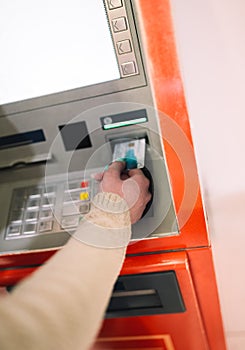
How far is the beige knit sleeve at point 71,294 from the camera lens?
1.91 feet

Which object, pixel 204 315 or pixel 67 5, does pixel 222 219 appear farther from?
pixel 67 5

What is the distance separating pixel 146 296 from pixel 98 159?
387 mm

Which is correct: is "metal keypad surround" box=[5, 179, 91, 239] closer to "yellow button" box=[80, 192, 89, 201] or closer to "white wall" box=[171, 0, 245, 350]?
"yellow button" box=[80, 192, 89, 201]

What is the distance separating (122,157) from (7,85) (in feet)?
1.07

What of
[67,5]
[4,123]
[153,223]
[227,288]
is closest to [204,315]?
[153,223]

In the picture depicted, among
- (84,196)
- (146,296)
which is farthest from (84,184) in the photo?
(146,296)

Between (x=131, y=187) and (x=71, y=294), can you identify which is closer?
(x=71, y=294)

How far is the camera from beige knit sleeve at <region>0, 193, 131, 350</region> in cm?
58

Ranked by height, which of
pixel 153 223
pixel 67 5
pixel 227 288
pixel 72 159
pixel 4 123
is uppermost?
pixel 67 5

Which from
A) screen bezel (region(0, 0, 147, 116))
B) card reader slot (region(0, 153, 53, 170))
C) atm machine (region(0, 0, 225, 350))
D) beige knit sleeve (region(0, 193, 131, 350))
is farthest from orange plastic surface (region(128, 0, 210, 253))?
card reader slot (region(0, 153, 53, 170))

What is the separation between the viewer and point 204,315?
3.75 feet

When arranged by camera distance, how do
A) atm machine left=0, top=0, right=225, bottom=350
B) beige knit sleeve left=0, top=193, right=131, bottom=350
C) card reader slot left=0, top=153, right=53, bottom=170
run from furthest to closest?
1. card reader slot left=0, top=153, right=53, bottom=170
2. atm machine left=0, top=0, right=225, bottom=350
3. beige knit sleeve left=0, top=193, right=131, bottom=350

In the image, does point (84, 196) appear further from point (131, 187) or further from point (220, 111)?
point (220, 111)

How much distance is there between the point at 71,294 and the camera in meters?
0.66
